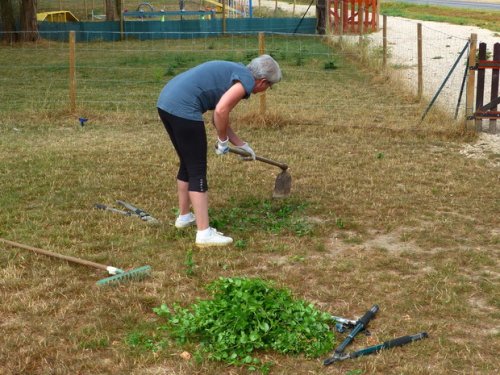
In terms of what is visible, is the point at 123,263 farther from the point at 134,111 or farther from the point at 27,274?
the point at 134,111

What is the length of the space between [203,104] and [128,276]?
144 centimetres

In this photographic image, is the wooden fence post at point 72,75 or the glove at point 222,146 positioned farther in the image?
the wooden fence post at point 72,75

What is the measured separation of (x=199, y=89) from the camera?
5.48m

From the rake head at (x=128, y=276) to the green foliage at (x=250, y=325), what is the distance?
704mm

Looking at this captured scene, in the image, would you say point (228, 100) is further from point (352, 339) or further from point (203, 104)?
point (352, 339)

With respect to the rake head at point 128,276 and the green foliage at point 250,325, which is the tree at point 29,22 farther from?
the green foliage at point 250,325

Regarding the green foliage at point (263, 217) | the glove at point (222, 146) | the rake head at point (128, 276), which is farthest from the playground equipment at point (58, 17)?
the rake head at point (128, 276)

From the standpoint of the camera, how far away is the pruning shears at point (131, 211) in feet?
20.8

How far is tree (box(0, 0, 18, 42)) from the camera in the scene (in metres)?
23.0

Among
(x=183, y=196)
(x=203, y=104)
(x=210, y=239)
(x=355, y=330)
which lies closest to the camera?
(x=355, y=330)

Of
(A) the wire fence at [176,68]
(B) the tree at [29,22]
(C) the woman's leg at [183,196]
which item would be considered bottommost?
(C) the woman's leg at [183,196]

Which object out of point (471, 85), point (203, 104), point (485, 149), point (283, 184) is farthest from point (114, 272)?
point (471, 85)

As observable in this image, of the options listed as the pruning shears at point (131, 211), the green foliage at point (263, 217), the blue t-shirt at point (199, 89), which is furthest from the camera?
the pruning shears at point (131, 211)

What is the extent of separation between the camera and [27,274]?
5.10 m
